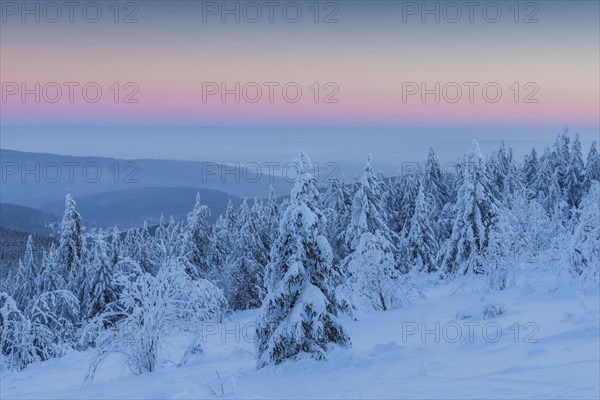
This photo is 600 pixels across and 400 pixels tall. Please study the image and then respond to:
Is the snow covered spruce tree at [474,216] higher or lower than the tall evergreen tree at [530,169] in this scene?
lower

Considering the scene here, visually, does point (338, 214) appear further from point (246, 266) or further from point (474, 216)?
point (474, 216)

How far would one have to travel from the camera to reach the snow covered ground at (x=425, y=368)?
10.8 m

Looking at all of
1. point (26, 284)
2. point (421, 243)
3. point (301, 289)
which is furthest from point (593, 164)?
point (26, 284)

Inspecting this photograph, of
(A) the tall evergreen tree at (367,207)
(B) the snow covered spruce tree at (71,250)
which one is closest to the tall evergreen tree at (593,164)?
(A) the tall evergreen tree at (367,207)

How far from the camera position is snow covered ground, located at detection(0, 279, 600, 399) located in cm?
1080

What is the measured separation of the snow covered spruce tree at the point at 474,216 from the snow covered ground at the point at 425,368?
298 inches

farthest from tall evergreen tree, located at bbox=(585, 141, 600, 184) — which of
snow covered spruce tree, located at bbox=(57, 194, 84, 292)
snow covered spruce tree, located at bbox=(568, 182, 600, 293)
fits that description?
snow covered spruce tree, located at bbox=(57, 194, 84, 292)

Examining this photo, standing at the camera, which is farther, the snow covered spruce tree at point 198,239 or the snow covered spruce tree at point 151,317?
the snow covered spruce tree at point 198,239

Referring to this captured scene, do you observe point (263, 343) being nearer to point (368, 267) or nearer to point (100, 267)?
point (368, 267)

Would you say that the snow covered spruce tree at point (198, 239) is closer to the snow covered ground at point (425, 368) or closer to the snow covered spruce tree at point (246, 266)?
the snow covered spruce tree at point (246, 266)

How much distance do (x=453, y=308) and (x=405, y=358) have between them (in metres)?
10.6

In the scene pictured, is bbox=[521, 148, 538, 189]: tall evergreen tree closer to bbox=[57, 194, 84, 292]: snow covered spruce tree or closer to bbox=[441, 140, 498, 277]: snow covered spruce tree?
bbox=[441, 140, 498, 277]: snow covered spruce tree

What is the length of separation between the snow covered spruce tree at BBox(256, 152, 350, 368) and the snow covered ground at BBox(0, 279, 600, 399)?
0.62 metres

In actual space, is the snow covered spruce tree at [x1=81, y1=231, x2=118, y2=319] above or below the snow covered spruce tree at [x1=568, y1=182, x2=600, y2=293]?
below
